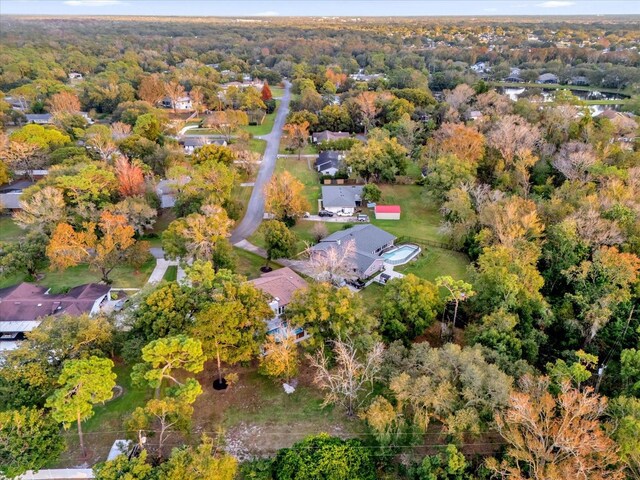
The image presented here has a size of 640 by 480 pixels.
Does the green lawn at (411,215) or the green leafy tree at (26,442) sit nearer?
the green leafy tree at (26,442)

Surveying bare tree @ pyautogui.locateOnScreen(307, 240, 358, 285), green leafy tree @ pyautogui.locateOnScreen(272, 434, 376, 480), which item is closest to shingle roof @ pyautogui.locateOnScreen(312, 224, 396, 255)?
bare tree @ pyautogui.locateOnScreen(307, 240, 358, 285)

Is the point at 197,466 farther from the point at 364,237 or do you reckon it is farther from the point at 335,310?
the point at 364,237

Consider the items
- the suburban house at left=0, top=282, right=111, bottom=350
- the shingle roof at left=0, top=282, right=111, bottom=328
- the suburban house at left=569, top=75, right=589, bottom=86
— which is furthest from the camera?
the suburban house at left=569, top=75, right=589, bottom=86

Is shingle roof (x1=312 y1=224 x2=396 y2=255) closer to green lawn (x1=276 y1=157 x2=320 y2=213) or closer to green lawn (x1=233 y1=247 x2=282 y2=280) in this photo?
green lawn (x1=233 y1=247 x2=282 y2=280)

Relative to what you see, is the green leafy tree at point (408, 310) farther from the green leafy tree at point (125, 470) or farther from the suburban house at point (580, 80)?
the suburban house at point (580, 80)

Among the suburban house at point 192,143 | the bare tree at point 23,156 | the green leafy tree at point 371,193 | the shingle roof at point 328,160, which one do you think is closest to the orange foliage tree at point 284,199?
the green leafy tree at point 371,193
